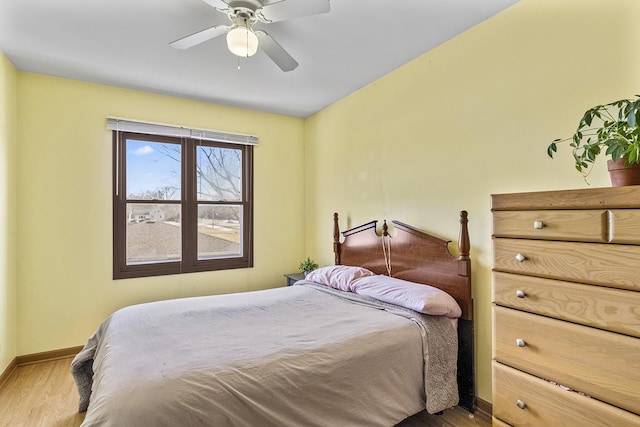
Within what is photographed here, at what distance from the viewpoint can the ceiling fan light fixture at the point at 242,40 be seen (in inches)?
72.4

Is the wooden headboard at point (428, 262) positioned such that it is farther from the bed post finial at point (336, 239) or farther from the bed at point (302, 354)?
the bed post finial at point (336, 239)

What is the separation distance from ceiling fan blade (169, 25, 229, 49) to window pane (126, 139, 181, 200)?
5.63 feet

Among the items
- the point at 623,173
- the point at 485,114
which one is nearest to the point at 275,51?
the point at 485,114

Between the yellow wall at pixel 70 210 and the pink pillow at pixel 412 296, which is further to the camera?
the yellow wall at pixel 70 210

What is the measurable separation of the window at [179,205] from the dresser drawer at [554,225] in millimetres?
2966

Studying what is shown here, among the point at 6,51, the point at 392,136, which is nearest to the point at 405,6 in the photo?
the point at 392,136

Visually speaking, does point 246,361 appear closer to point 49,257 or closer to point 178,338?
point 178,338

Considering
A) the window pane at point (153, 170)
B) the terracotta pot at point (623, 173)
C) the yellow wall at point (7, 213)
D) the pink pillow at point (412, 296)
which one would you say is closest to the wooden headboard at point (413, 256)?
the pink pillow at point (412, 296)

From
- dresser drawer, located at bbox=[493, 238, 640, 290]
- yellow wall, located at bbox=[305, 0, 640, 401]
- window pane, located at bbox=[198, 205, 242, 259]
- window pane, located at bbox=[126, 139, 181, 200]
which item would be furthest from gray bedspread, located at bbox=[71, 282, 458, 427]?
window pane, located at bbox=[126, 139, 181, 200]

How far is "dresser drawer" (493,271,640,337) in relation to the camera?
4.00ft

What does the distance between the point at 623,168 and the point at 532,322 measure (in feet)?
2.37

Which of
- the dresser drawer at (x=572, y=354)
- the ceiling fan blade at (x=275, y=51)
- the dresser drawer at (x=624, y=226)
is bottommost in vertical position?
the dresser drawer at (x=572, y=354)

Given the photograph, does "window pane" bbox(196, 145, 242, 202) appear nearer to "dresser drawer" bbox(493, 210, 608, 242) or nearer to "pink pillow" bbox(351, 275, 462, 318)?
"pink pillow" bbox(351, 275, 462, 318)

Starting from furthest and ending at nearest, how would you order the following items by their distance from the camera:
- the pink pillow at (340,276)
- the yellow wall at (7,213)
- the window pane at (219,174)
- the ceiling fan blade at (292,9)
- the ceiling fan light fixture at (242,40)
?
the window pane at (219,174), the pink pillow at (340,276), the yellow wall at (7,213), the ceiling fan light fixture at (242,40), the ceiling fan blade at (292,9)
